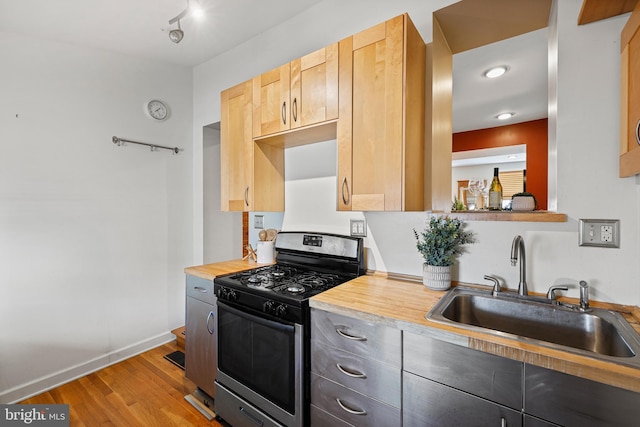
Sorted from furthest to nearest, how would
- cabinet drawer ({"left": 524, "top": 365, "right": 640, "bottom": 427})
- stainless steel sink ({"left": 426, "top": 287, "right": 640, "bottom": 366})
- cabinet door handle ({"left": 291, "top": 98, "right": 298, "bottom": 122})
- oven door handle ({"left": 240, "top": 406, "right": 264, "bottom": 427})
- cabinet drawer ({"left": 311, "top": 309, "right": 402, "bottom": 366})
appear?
cabinet door handle ({"left": 291, "top": 98, "right": 298, "bottom": 122}), oven door handle ({"left": 240, "top": 406, "right": 264, "bottom": 427}), cabinet drawer ({"left": 311, "top": 309, "right": 402, "bottom": 366}), stainless steel sink ({"left": 426, "top": 287, "right": 640, "bottom": 366}), cabinet drawer ({"left": 524, "top": 365, "right": 640, "bottom": 427})

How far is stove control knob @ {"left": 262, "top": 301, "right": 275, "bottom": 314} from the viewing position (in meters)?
1.42

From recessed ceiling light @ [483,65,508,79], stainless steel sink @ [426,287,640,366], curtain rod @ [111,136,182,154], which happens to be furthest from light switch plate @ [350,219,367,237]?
curtain rod @ [111,136,182,154]

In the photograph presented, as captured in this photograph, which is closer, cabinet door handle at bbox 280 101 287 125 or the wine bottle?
the wine bottle

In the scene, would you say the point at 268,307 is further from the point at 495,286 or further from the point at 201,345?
the point at 495,286

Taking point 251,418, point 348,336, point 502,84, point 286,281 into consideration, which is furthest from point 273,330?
point 502,84

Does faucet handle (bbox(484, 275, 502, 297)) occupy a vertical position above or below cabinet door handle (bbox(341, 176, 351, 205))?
below

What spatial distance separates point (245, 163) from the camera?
2027 millimetres

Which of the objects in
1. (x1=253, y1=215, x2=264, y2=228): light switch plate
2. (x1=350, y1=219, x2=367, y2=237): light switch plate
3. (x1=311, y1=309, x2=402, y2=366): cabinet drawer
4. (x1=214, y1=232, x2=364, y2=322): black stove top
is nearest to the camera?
(x1=311, y1=309, x2=402, y2=366): cabinet drawer

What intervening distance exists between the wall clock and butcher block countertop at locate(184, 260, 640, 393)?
6.00ft

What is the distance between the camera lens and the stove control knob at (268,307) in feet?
4.65

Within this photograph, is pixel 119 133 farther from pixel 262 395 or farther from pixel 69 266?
pixel 262 395

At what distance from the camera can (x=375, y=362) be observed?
1.13 metres

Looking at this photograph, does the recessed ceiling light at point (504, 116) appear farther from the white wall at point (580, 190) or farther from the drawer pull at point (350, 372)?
the drawer pull at point (350, 372)

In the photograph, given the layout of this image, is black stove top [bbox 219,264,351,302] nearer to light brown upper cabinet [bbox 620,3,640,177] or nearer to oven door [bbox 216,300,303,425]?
oven door [bbox 216,300,303,425]
